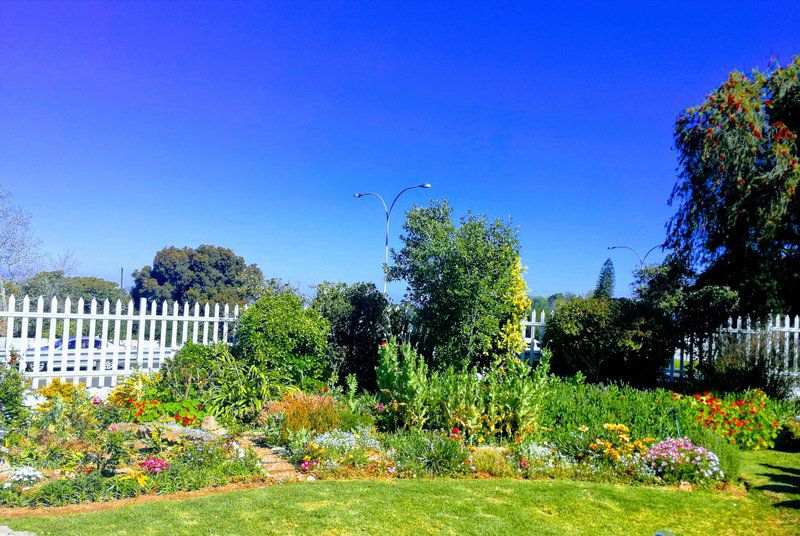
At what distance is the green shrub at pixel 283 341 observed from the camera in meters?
9.65

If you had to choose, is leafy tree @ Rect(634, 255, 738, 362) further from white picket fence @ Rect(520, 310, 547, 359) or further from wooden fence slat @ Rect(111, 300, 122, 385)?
wooden fence slat @ Rect(111, 300, 122, 385)

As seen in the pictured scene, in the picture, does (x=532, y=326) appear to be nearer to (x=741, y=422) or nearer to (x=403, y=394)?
(x=741, y=422)

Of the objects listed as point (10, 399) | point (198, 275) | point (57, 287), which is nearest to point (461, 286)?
point (10, 399)

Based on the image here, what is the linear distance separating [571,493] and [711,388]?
7.37 meters

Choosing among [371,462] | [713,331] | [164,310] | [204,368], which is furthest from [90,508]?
[713,331]

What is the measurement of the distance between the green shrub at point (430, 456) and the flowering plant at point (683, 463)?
1979 mm

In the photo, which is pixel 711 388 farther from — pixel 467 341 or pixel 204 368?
pixel 204 368

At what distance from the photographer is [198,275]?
3734cm

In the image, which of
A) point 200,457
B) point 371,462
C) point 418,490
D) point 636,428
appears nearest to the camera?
point 418,490

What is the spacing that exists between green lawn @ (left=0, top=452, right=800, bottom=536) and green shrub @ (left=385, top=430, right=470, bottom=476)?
252mm

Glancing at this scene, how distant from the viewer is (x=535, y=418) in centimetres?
724

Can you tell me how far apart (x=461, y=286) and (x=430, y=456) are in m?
4.64

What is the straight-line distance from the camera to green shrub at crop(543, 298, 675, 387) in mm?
11914

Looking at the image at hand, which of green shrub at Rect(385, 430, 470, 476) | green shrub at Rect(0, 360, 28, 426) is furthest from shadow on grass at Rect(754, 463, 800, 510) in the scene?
green shrub at Rect(0, 360, 28, 426)
